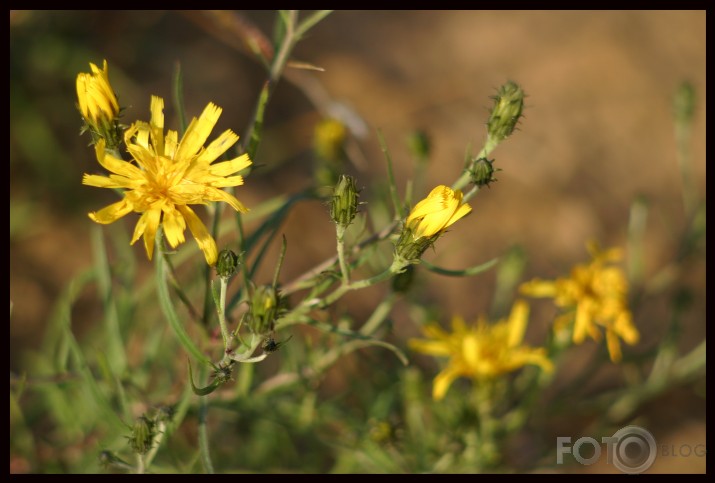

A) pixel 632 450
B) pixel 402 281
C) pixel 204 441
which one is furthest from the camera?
pixel 632 450

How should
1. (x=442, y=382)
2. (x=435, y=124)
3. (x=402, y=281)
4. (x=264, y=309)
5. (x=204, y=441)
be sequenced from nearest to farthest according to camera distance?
1. (x=264, y=309)
2. (x=204, y=441)
3. (x=402, y=281)
4. (x=442, y=382)
5. (x=435, y=124)

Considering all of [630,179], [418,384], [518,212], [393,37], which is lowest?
[418,384]

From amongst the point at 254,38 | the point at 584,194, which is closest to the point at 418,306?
the point at 254,38

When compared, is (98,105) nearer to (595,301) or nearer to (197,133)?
(197,133)

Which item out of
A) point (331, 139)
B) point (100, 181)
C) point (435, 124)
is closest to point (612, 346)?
point (331, 139)

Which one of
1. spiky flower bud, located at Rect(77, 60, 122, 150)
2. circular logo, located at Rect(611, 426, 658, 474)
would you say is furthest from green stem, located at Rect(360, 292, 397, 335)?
circular logo, located at Rect(611, 426, 658, 474)

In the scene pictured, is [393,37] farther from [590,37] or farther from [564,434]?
[564,434]
